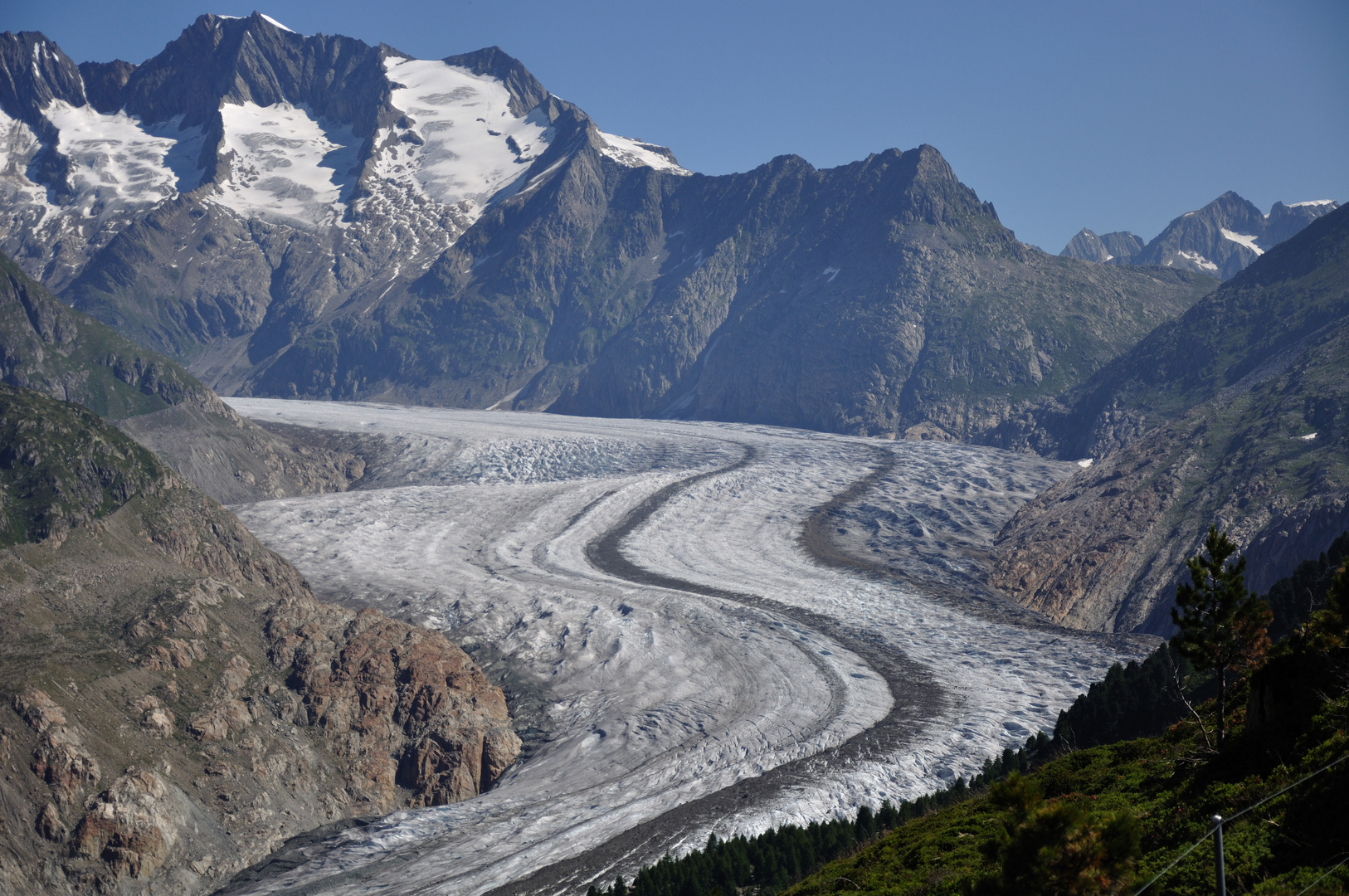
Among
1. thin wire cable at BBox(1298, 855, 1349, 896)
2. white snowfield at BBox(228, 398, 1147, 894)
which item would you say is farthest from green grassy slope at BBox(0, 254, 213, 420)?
thin wire cable at BBox(1298, 855, 1349, 896)

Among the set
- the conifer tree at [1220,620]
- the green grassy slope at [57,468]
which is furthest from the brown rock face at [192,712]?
the conifer tree at [1220,620]

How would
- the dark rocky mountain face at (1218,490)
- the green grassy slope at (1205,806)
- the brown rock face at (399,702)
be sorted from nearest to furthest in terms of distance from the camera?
the green grassy slope at (1205,806) < the brown rock face at (399,702) < the dark rocky mountain face at (1218,490)

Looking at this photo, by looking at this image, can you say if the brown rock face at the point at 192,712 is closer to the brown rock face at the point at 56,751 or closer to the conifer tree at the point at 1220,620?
the brown rock face at the point at 56,751

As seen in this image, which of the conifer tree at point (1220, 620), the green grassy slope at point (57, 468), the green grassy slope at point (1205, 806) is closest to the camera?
the green grassy slope at point (1205, 806)

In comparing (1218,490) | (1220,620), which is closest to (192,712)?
(1220,620)

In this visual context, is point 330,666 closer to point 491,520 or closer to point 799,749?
point 799,749

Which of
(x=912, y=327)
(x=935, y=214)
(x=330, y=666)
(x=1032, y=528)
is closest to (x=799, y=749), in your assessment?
(x=330, y=666)

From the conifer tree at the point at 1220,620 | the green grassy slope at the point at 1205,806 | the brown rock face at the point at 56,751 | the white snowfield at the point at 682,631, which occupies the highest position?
the conifer tree at the point at 1220,620
